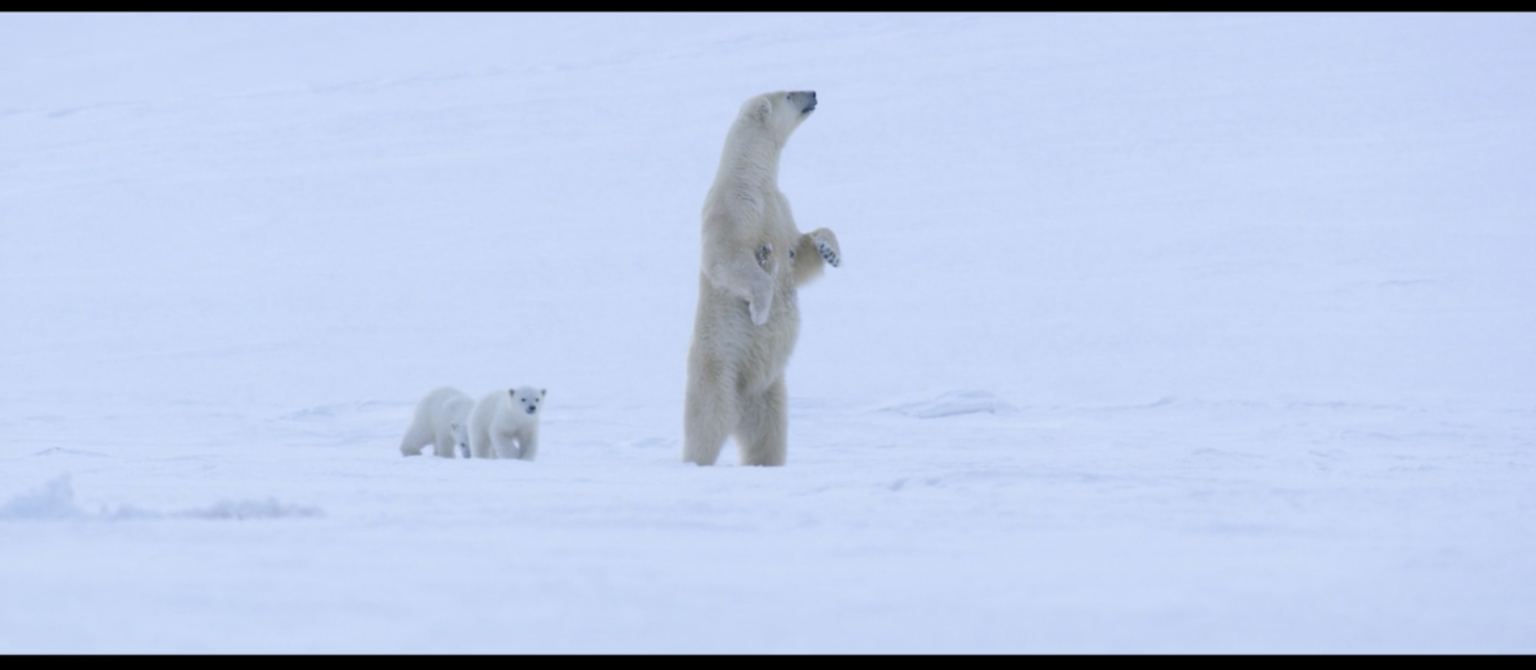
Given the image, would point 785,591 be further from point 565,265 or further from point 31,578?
point 565,265

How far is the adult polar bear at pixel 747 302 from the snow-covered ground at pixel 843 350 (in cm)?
22

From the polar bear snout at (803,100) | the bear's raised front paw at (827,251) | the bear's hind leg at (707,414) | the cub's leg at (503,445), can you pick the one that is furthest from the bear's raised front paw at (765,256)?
the cub's leg at (503,445)

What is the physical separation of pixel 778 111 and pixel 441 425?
2044 mm

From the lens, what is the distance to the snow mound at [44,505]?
10.3 feet

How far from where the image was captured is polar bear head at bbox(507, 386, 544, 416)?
5.78 meters

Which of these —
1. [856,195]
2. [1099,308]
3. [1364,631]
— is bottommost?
[1364,631]

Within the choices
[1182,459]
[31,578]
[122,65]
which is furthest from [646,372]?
[122,65]

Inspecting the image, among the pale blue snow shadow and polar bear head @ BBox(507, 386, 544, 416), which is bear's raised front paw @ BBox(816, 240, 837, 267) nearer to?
polar bear head @ BBox(507, 386, 544, 416)

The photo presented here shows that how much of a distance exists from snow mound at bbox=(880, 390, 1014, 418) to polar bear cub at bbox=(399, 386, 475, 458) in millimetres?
2335

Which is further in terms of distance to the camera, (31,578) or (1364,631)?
(31,578)

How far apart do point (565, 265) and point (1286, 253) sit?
20.1 feet

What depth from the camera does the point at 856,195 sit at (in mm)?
16891

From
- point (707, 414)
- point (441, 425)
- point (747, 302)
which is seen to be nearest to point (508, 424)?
point (441, 425)

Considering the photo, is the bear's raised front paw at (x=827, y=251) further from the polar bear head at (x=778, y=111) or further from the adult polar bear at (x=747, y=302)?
the polar bear head at (x=778, y=111)
